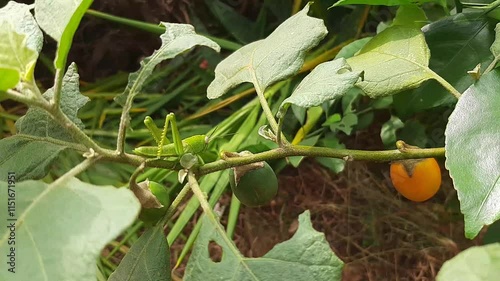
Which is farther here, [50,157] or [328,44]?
[328,44]

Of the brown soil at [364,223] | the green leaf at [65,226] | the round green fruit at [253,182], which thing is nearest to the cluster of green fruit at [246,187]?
the round green fruit at [253,182]

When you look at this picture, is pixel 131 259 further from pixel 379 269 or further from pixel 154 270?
pixel 379 269

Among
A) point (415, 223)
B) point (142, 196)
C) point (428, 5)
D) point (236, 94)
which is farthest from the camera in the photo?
point (236, 94)

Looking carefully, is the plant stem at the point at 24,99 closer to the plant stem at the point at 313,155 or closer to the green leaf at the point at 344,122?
the plant stem at the point at 313,155

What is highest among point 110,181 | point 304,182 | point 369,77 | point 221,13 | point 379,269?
point 369,77

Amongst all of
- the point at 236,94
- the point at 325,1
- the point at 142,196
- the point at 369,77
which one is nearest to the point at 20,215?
the point at 142,196

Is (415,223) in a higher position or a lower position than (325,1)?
lower
